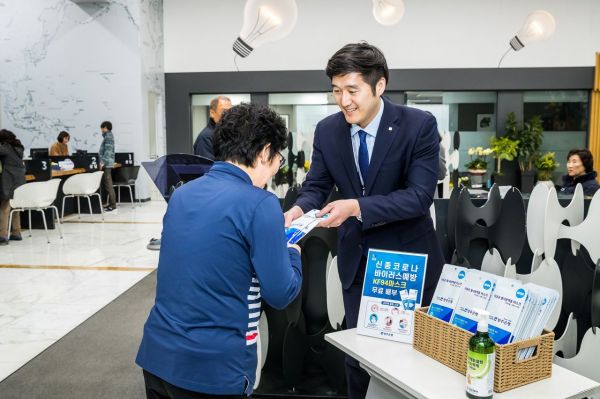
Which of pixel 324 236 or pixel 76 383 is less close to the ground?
pixel 324 236

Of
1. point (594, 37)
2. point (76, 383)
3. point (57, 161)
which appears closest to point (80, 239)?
point (57, 161)

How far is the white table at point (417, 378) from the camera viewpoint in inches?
58.1

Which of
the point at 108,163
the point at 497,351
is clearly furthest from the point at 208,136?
the point at 108,163

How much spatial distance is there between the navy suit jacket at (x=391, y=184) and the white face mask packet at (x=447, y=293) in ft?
0.85

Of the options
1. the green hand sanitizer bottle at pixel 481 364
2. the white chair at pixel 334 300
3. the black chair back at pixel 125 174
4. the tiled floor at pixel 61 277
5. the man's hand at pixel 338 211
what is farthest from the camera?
the black chair back at pixel 125 174

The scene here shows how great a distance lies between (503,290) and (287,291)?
2.02ft

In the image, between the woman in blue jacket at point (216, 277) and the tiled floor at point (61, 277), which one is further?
the tiled floor at point (61, 277)

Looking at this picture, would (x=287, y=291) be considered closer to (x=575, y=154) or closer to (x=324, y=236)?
(x=324, y=236)

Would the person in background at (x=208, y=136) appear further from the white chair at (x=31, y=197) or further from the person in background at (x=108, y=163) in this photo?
the person in background at (x=108, y=163)

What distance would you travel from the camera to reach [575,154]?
18.9ft

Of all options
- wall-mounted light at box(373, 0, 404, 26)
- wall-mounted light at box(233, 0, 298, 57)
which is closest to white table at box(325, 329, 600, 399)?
wall-mounted light at box(233, 0, 298, 57)

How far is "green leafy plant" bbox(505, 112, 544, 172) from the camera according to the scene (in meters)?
11.4

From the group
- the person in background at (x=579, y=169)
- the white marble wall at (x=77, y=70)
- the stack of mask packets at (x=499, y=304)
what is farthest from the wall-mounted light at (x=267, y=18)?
the white marble wall at (x=77, y=70)

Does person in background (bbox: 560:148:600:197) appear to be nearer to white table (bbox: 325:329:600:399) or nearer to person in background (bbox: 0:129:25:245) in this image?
white table (bbox: 325:329:600:399)
